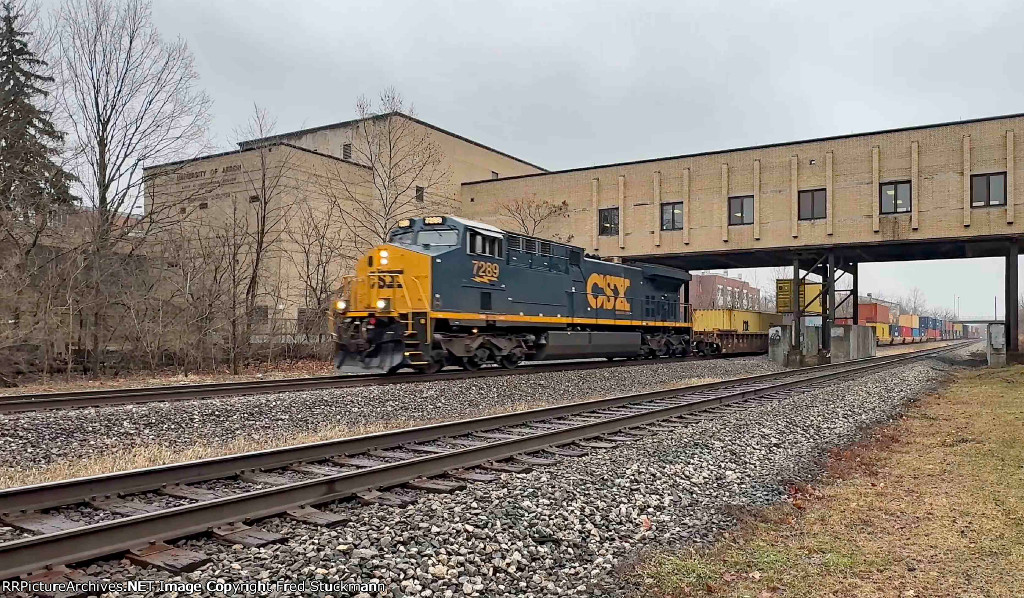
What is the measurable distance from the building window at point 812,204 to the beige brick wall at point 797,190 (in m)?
0.28

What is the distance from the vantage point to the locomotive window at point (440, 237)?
15430mm

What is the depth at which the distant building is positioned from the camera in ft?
299

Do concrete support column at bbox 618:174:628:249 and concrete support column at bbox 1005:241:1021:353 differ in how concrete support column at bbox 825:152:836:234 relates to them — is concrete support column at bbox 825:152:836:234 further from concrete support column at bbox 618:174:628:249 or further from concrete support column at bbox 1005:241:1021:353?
concrete support column at bbox 618:174:628:249

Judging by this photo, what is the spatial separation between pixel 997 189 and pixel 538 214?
18.6 meters

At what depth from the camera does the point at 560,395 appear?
537 inches

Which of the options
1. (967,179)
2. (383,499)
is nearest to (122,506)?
(383,499)

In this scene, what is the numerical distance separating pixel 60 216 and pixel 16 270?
6.64 ft

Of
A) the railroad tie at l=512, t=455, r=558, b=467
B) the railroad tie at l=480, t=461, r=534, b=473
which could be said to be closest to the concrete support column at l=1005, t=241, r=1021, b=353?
the railroad tie at l=512, t=455, r=558, b=467

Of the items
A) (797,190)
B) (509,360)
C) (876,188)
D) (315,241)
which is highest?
(797,190)

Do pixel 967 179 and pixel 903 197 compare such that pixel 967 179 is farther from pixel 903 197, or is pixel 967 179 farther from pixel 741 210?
pixel 741 210

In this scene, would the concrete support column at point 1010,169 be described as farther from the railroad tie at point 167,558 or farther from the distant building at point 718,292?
the distant building at point 718,292

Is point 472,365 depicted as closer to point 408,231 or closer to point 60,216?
point 408,231

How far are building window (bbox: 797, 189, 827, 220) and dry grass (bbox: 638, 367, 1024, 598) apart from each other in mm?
20507

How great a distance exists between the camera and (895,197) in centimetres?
2631
